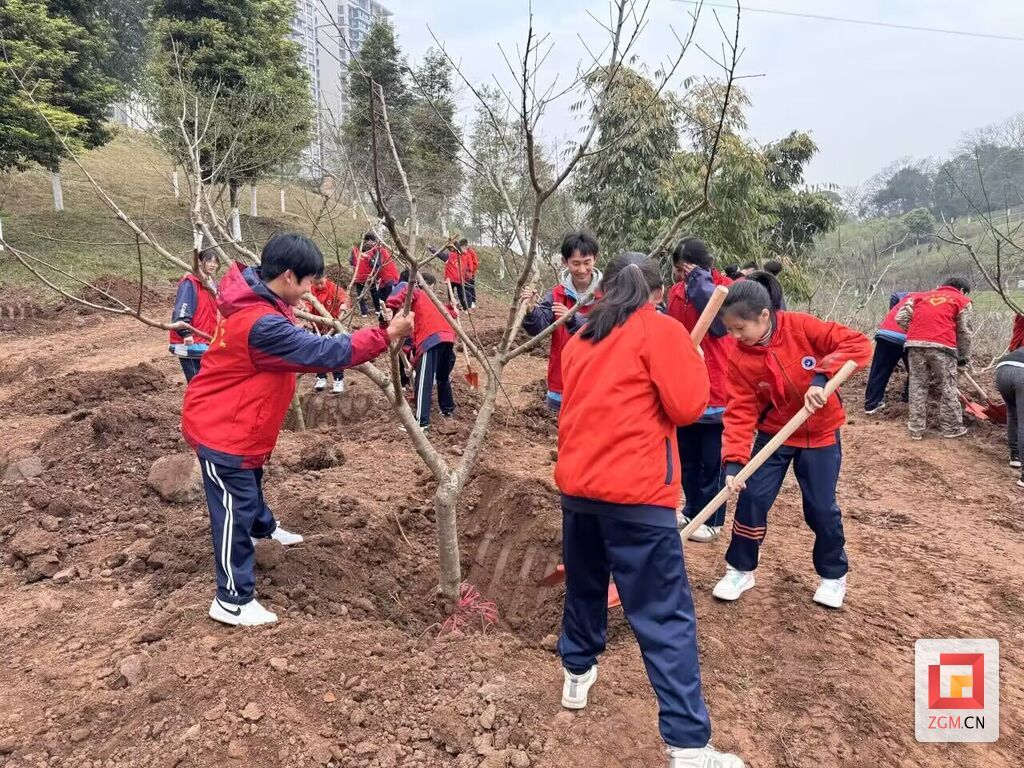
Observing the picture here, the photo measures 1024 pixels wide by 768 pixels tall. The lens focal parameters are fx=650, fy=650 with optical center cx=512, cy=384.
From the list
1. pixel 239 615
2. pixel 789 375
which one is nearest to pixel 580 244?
pixel 789 375

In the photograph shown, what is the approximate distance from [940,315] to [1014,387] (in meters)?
1.30

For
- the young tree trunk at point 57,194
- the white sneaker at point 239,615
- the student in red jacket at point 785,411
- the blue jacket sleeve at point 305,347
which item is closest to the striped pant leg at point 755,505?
the student in red jacket at point 785,411

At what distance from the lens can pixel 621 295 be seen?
2162 millimetres

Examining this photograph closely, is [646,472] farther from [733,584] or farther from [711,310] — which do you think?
[733,584]

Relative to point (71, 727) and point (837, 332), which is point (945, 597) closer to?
point (837, 332)

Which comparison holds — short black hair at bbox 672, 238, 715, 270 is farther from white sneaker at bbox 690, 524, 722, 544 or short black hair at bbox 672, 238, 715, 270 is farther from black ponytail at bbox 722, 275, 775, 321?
white sneaker at bbox 690, 524, 722, 544

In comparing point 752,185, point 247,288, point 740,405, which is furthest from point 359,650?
point 752,185

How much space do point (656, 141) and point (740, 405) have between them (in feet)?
27.0

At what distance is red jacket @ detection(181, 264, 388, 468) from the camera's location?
2602 millimetres

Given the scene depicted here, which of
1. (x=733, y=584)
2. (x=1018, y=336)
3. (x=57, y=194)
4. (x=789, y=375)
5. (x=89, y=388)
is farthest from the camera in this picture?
(x=57, y=194)

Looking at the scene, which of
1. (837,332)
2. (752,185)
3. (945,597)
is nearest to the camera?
(837,332)

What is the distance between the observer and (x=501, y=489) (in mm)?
4652

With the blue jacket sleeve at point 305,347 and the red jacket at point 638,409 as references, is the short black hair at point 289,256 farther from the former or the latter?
the red jacket at point 638,409

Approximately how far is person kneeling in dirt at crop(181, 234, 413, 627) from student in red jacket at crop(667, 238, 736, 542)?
2.12m
